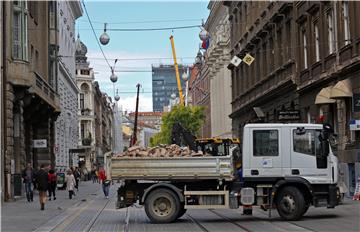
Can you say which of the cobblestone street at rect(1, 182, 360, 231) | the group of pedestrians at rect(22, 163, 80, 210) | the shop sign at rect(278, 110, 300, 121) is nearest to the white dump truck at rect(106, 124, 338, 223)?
the cobblestone street at rect(1, 182, 360, 231)

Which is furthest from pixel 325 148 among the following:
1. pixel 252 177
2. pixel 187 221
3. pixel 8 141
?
pixel 8 141

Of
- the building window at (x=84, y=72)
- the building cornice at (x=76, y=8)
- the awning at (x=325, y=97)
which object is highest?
the building cornice at (x=76, y=8)

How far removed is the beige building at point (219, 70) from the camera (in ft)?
228

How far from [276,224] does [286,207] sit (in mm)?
913

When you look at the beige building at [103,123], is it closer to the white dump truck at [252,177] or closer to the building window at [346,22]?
the building window at [346,22]

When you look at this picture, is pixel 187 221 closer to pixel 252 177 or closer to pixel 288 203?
pixel 252 177

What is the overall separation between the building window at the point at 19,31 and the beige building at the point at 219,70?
3633 cm

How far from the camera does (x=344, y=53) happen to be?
1086 inches

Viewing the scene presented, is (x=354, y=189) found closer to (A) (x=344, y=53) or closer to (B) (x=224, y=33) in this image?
(A) (x=344, y=53)

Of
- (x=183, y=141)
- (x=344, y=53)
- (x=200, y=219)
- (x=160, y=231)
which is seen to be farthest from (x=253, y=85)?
(x=160, y=231)

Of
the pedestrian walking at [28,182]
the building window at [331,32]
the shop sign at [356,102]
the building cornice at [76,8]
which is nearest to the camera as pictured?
the shop sign at [356,102]

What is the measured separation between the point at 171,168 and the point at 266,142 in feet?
9.12

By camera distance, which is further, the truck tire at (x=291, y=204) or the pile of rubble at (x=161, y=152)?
the pile of rubble at (x=161, y=152)

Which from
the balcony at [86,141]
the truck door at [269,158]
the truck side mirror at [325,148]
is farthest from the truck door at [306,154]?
the balcony at [86,141]
